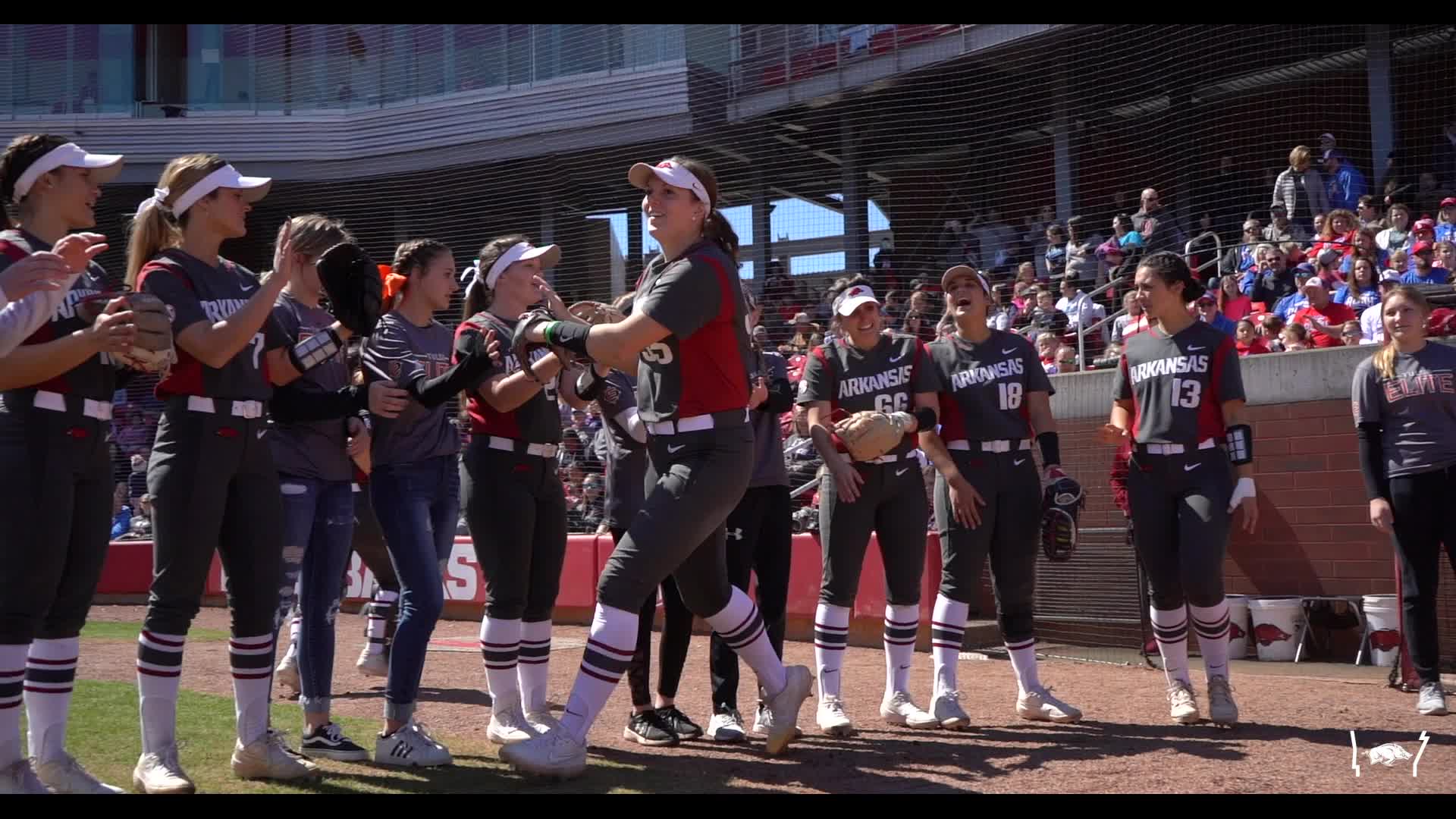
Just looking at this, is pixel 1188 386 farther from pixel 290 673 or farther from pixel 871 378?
pixel 290 673

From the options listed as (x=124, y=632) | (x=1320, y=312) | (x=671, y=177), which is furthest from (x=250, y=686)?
(x=1320, y=312)

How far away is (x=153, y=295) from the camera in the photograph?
392cm

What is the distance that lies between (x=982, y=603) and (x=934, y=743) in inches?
189

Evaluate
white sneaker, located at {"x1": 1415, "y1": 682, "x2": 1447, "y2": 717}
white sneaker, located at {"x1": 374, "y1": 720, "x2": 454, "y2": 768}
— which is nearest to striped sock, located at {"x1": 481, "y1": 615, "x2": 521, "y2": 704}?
white sneaker, located at {"x1": 374, "y1": 720, "x2": 454, "y2": 768}

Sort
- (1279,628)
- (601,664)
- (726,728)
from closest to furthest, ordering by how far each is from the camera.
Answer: (601,664) < (726,728) < (1279,628)

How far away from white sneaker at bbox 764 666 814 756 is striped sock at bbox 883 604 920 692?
1.36 metres

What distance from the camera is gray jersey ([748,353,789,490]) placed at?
5.79 metres

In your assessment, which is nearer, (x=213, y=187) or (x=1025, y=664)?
(x=213, y=187)

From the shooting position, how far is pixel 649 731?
5.38m

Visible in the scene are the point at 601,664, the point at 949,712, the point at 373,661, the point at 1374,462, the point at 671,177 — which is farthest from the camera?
the point at 373,661

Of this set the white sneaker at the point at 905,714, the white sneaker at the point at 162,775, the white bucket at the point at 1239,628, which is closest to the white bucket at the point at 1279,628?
the white bucket at the point at 1239,628

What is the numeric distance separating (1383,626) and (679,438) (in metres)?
5.89

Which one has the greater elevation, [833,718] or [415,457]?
[415,457]

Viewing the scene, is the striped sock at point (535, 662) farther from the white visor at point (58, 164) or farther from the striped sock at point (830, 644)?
the white visor at point (58, 164)
